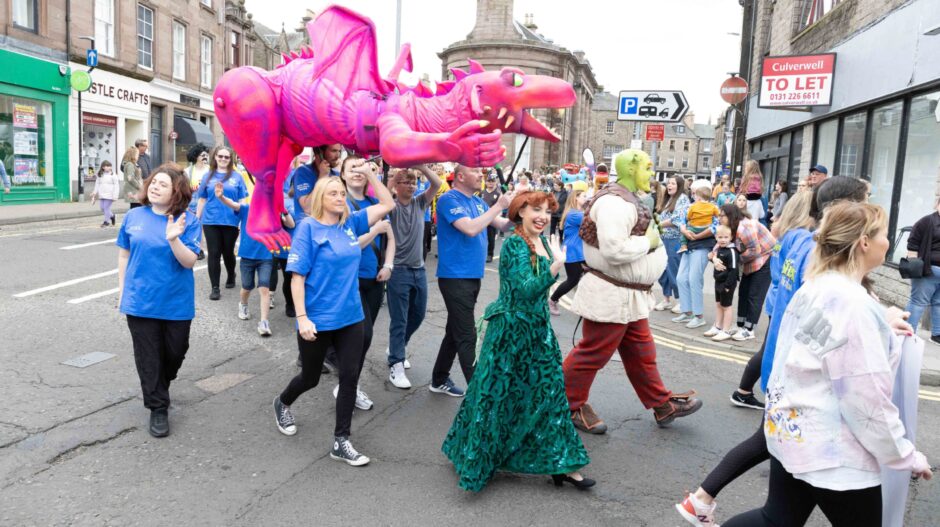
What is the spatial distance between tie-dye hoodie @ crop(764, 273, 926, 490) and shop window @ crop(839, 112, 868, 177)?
10.5 m

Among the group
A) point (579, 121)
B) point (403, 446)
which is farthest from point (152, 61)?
point (579, 121)

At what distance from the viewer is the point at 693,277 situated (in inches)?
309

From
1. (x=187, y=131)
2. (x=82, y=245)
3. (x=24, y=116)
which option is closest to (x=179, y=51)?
(x=187, y=131)

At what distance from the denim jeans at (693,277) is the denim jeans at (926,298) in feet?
6.78

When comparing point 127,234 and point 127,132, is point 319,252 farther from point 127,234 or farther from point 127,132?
point 127,132

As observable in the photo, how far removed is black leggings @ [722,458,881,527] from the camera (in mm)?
2240

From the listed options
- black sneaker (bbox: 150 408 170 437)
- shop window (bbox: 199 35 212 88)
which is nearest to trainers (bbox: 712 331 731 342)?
black sneaker (bbox: 150 408 170 437)

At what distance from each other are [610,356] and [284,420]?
2077mm

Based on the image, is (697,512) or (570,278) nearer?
(697,512)

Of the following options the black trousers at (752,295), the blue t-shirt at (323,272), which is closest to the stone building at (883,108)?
the black trousers at (752,295)

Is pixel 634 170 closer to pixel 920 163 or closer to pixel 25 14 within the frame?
pixel 920 163

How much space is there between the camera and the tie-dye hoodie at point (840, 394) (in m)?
2.15

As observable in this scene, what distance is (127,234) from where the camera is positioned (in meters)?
4.11

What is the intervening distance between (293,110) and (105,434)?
7.62 ft
